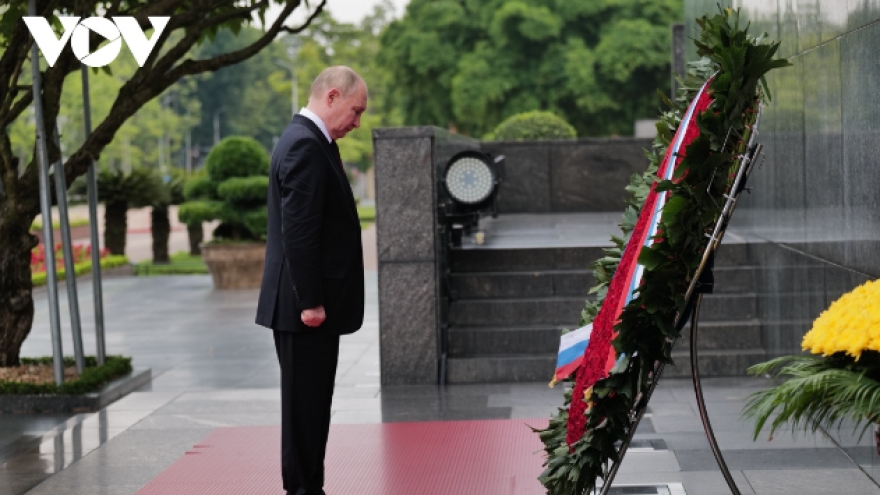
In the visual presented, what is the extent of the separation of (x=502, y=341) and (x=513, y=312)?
370 mm

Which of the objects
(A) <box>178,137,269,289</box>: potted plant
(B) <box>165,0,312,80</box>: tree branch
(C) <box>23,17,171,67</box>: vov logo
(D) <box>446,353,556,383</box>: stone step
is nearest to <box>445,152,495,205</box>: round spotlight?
(B) <box>165,0,312,80</box>: tree branch

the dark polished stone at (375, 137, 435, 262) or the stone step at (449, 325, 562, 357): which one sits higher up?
the dark polished stone at (375, 137, 435, 262)

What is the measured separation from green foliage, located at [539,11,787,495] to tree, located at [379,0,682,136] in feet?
120

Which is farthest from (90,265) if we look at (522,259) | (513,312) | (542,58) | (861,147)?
(542,58)

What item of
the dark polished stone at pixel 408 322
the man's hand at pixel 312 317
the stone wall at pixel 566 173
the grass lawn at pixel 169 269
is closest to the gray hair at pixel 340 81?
the man's hand at pixel 312 317

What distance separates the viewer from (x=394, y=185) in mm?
9867

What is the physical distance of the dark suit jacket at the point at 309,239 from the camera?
5539 millimetres

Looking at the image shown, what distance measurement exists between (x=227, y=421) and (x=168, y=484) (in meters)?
1.87

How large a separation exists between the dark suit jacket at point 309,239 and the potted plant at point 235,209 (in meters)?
13.8

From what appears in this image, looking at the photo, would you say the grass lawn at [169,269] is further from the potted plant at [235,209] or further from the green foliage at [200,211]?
the potted plant at [235,209]

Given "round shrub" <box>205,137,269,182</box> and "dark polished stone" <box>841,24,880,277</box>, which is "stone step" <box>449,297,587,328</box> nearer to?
"dark polished stone" <box>841,24,880,277</box>

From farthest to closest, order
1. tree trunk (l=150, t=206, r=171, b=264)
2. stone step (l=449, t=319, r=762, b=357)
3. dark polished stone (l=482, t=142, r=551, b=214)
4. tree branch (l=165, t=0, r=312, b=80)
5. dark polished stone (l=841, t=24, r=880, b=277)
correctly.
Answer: tree trunk (l=150, t=206, r=171, b=264) → dark polished stone (l=482, t=142, r=551, b=214) → tree branch (l=165, t=0, r=312, b=80) → stone step (l=449, t=319, r=762, b=357) → dark polished stone (l=841, t=24, r=880, b=277)

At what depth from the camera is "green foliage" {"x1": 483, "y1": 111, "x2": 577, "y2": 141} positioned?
67.5ft

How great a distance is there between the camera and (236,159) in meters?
20.2
